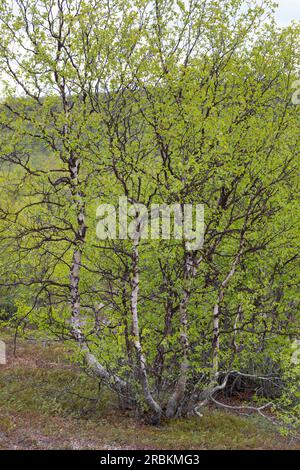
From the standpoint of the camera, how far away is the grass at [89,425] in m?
11.8

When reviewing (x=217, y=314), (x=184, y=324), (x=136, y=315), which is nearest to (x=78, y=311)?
(x=136, y=315)

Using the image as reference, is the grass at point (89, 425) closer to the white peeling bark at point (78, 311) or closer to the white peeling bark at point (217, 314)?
the white peeling bark at point (78, 311)

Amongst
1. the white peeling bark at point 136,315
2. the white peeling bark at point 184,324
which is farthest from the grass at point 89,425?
the white peeling bark at point 136,315

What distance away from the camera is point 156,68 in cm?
1278

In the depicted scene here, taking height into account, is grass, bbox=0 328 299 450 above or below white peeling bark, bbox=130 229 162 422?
below

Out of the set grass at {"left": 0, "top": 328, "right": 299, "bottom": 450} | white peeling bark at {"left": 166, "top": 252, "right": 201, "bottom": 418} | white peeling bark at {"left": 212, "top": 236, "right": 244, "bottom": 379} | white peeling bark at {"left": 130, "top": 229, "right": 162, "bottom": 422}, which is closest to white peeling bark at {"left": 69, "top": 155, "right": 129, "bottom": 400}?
grass at {"left": 0, "top": 328, "right": 299, "bottom": 450}

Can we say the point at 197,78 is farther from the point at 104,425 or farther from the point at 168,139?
the point at 104,425

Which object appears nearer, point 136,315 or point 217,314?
point 136,315

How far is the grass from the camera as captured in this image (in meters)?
11.8

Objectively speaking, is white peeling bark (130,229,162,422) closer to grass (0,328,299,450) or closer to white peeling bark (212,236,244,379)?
grass (0,328,299,450)

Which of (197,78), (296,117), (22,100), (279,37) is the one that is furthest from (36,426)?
(279,37)

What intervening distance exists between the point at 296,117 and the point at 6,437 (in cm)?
1191

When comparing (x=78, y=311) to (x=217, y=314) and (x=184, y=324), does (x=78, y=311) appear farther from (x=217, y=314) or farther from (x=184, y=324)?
(x=217, y=314)

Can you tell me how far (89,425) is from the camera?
1327 centimetres
